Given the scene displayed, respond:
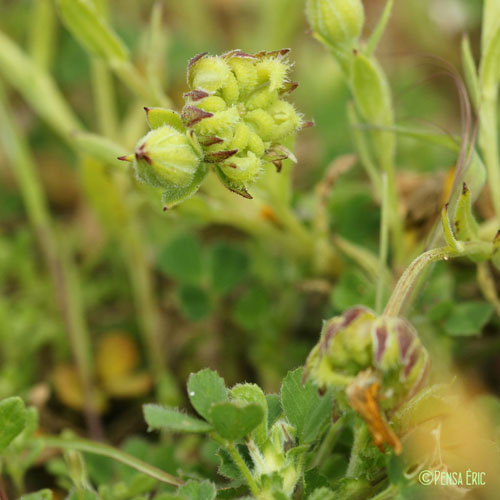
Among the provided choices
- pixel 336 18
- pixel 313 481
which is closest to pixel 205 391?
pixel 313 481

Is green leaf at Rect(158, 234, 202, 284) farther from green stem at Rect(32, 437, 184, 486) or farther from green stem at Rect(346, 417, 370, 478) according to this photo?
green stem at Rect(346, 417, 370, 478)

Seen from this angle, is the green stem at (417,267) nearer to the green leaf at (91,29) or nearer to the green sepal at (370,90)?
the green sepal at (370,90)

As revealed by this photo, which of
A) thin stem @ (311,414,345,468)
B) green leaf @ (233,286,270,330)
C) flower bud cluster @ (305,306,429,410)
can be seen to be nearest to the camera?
flower bud cluster @ (305,306,429,410)

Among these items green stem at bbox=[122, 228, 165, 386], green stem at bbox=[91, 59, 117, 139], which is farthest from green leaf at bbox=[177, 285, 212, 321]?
green stem at bbox=[91, 59, 117, 139]

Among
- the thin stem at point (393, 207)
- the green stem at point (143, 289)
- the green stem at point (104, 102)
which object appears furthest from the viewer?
the green stem at point (104, 102)

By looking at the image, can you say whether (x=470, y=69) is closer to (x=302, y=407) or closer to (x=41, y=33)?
(x=302, y=407)

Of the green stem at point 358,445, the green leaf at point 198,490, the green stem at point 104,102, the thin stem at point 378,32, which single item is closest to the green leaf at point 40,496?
the green leaf at point 198,490
